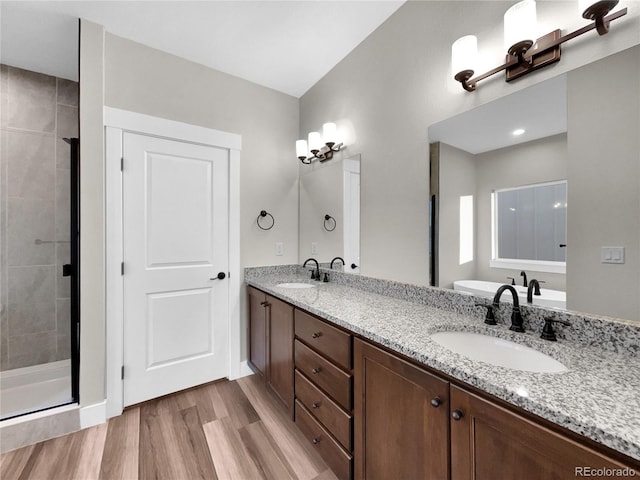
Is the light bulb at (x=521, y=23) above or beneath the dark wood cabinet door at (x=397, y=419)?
above

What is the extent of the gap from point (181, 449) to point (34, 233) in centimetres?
213

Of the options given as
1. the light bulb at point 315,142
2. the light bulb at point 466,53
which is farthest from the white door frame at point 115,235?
the light bulb at point 466,53

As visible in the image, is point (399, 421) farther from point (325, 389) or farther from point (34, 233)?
point (34, 233)

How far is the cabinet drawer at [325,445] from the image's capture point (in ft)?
4.04

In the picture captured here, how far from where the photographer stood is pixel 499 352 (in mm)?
1044

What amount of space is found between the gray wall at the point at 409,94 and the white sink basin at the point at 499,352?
Answer: 1.53 ft

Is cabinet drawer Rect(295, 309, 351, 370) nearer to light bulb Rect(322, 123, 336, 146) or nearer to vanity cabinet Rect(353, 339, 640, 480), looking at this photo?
vanity cabinet Rect(353, 339, 640, 480)

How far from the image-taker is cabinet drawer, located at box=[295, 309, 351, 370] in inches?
48.5

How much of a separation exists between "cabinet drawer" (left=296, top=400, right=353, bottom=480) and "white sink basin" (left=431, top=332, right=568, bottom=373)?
69 cm

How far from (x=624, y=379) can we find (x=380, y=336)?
0.65m

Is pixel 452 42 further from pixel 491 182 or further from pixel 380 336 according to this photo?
pixel 380 336

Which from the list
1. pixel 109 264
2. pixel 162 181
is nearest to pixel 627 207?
pixel 162 181

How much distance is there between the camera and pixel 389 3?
1698 mm

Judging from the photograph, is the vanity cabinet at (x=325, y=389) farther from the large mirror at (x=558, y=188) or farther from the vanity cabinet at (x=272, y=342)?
the large mirror at (x=558, y=188)
